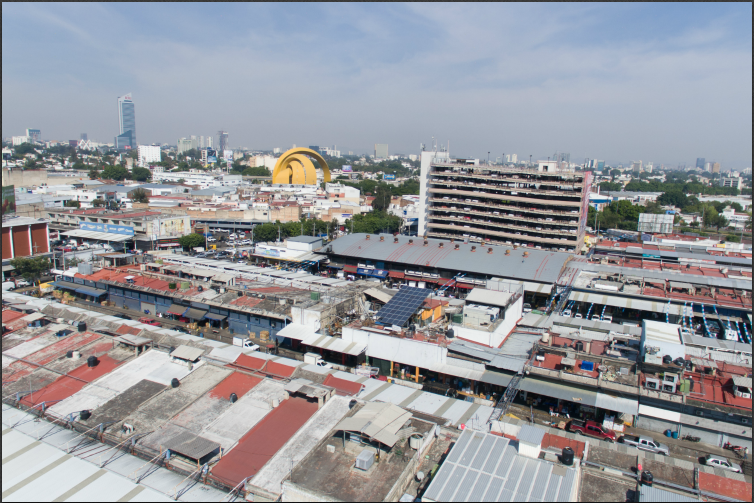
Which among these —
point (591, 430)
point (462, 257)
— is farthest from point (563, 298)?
point (591, 430)

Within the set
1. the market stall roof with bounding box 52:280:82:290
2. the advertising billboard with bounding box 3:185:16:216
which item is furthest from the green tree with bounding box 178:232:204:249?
the advertising billboard with bounding box 3:185:16:216

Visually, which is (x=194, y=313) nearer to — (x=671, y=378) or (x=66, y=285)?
(x=66, y=285)

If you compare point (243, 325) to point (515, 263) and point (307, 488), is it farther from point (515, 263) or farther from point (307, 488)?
point (515, 263)

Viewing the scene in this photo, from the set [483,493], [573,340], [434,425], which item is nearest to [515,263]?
[573,340]

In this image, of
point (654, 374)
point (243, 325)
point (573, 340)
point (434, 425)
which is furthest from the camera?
point (243, 325)

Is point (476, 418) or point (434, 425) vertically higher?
point (434, 425)

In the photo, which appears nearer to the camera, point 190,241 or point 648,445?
point 648,445

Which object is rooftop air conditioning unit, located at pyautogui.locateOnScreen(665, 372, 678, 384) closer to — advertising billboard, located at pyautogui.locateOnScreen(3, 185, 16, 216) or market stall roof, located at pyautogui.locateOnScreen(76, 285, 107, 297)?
market stall roof, located at pyautogui.locateOnScreen(76, 285, 107, 297)
